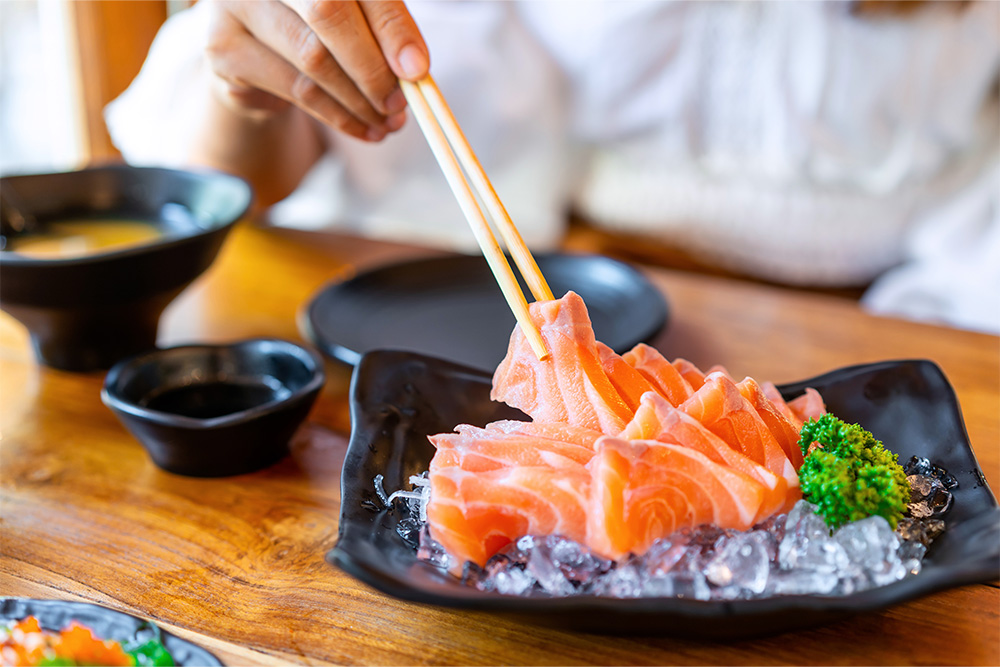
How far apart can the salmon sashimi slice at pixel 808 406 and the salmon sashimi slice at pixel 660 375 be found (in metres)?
0.14

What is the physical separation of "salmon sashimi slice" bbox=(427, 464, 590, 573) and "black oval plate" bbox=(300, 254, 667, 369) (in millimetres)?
543

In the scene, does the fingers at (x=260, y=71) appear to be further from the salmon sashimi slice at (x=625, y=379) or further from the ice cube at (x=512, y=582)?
the ice cube at (x=512, y=582)

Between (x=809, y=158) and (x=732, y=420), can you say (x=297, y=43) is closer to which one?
(x=732, y=420)

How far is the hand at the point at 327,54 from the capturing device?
126 centimetres

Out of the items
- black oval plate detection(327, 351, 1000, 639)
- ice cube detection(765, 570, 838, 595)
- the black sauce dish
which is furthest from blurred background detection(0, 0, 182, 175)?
ice cube detection(765, 570, 838, 595)

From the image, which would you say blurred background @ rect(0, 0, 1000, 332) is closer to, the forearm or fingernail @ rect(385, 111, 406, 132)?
the forearm

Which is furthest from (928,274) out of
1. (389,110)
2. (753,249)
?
(389,110)

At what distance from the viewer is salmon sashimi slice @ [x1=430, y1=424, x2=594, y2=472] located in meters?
0.92

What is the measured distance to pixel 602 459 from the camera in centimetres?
86

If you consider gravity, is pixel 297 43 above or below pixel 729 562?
above

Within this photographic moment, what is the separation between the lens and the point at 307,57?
4.36ft

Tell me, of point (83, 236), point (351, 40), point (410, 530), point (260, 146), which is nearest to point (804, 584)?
point (410, 530)

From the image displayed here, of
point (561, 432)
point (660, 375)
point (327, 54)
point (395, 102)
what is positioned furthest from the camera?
point (395, 102)

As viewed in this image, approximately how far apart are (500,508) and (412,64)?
69 cm
